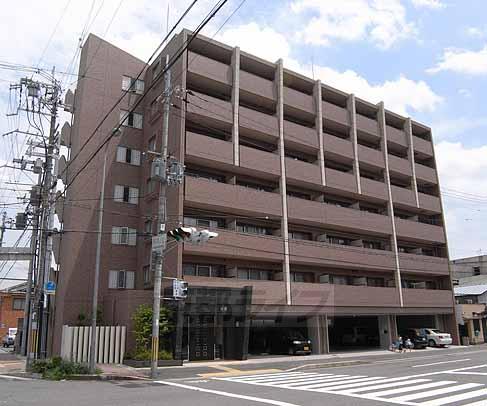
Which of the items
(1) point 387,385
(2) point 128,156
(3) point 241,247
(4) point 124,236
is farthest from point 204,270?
(1) point 387,385

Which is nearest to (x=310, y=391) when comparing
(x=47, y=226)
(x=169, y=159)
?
(x=169, y=159)

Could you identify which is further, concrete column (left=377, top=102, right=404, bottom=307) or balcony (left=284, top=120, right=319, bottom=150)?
concrete column (left=377, top=102, right=404, bottom=307)

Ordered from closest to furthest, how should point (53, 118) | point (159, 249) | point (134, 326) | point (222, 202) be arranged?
point (159, 249) → point (134, 326) → point (53, 118) → point (222, 202)

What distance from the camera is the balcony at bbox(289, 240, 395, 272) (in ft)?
106

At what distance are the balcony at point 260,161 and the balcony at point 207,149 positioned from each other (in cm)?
114

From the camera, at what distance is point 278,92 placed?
3484 cm

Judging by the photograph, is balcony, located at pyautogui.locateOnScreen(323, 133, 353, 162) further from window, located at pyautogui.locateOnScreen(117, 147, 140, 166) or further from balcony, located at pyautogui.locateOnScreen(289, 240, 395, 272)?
window, located at pyautogui.locateOnScreen(117, 147, 140, 166)

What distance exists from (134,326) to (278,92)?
2016cm

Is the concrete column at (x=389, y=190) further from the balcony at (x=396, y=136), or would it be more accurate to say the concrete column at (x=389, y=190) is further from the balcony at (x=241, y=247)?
the balcony at (x=241, y=247)

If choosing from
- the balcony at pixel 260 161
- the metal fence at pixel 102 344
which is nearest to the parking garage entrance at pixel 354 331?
the balcony at pixel 260 161

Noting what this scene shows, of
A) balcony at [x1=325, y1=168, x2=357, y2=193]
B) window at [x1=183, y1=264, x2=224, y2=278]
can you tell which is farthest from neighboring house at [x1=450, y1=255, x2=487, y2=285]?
window at [x1=183, y1=264, x2=224, y2=278]

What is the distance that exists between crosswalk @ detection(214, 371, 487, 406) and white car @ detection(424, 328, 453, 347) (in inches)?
954

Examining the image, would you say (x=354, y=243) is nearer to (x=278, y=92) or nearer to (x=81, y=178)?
(x=278, y=92)

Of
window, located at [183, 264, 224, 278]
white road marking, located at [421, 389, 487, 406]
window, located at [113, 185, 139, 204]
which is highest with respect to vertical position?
window, located at [113, 185, 139, 204]
